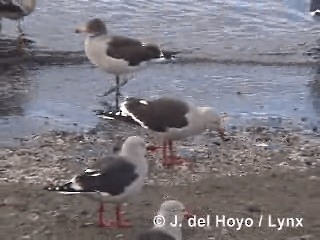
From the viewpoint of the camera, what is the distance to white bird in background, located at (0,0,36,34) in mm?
13680

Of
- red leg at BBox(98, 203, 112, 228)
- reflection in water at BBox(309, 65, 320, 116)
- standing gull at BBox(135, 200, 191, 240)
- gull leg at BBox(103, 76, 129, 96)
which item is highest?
standing gull at BBox(135, 200, 191, 240)

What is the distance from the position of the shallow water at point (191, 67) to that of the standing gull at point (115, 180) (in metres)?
2.54

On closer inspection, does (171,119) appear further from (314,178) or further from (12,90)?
(12,90)

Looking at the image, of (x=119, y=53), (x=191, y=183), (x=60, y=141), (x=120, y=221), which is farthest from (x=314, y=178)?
(x=119, y=53)

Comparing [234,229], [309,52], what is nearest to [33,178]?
[234,229]

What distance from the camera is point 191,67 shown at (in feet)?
41.7

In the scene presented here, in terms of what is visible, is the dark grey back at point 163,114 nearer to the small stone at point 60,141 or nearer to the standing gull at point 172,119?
the standing gull at point 172,119

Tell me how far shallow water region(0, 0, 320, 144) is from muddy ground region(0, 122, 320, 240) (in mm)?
638

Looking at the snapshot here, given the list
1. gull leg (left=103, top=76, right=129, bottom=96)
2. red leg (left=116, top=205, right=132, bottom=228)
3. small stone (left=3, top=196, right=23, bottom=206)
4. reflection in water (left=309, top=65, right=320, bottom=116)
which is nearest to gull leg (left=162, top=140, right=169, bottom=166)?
red leg (left=116, top=205, right=132, bottom=228)

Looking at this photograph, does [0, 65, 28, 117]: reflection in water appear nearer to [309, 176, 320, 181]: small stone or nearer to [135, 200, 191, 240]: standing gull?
[309, 176, 320, 181]: small stone

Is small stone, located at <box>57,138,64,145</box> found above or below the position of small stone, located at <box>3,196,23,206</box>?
below

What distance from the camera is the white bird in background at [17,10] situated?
13.7 m

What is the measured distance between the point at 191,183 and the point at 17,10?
6.16 meters

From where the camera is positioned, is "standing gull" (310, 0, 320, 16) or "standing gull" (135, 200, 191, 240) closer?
"standing gull" (135, 200, 191, 240)
